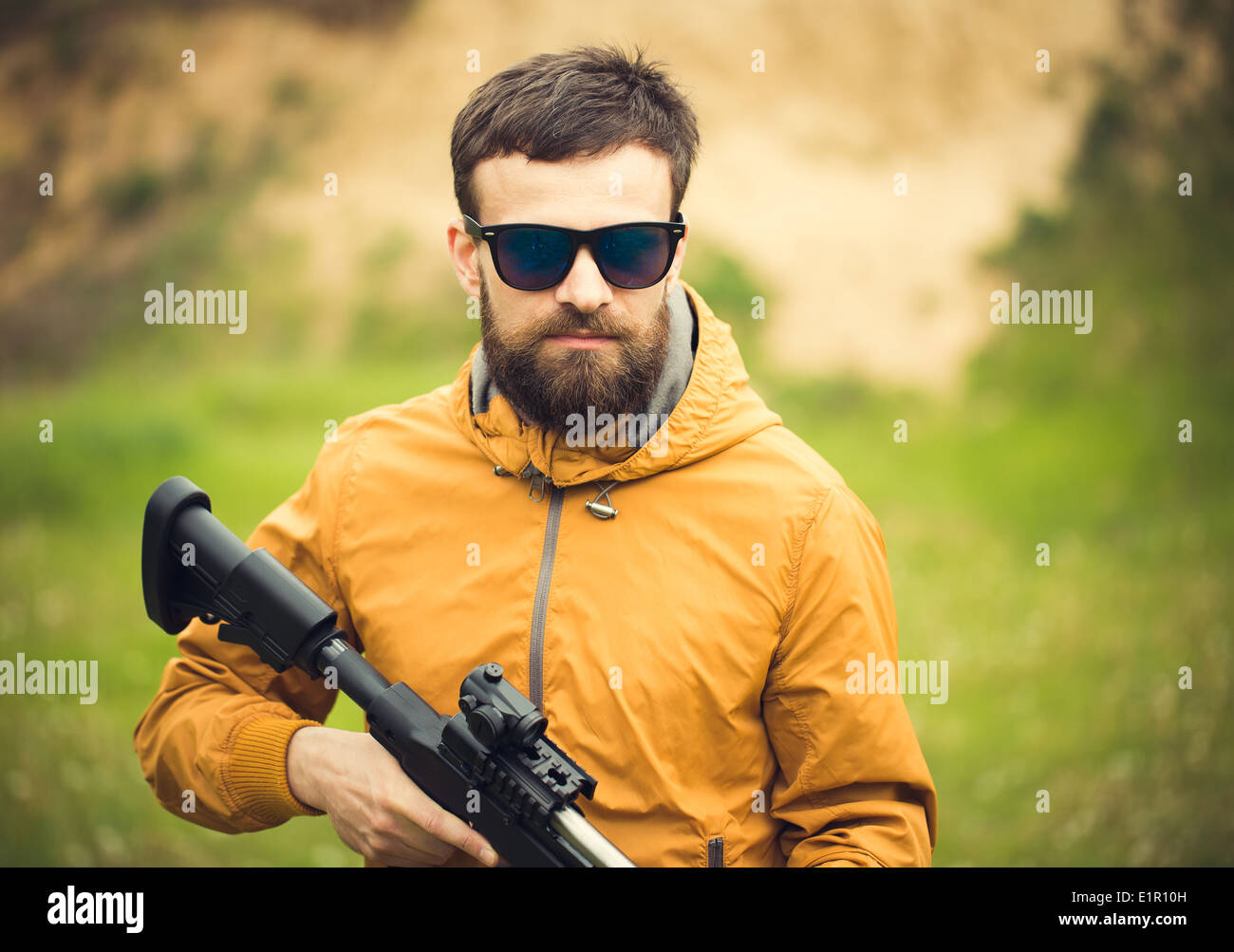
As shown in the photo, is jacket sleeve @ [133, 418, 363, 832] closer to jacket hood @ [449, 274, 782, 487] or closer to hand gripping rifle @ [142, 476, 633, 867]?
hand gripping rifle @ [142, 476, 633, 867]

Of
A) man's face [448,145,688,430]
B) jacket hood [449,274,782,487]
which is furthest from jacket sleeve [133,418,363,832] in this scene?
man's face [448,145,688,430]

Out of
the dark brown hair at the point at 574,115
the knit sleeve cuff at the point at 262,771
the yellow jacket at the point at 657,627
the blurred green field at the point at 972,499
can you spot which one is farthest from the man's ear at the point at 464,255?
the blurred green field at the point at 972,499

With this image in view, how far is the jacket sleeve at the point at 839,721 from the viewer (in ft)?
7.16

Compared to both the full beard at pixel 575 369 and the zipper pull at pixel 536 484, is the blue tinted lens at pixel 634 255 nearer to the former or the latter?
the full beard at pixel 575 369

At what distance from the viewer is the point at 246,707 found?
7.99 feet

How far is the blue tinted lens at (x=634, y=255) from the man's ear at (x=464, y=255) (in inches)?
15.6

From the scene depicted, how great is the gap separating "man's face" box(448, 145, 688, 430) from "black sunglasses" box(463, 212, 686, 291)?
0.9 inches

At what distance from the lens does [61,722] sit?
6125 mm

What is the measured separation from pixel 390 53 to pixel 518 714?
45.4 ft

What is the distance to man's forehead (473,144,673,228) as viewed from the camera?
2240 mm

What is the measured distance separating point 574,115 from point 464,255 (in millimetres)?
474

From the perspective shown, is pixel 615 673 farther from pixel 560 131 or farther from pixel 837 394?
pixel 837 394

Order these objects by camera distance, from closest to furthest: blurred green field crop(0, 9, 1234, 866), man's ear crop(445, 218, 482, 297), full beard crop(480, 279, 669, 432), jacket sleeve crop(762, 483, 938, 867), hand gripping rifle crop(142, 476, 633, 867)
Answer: hand gripping rifle crop(142, 476, 633, 867) → jacket sleeve crop(762, 483, 938, 867) → full beard crop(480, 279, 669, 432) → man's ear crop(445, 218, 482, 297) → blurred green field crop(0, 9, 1234, 866)

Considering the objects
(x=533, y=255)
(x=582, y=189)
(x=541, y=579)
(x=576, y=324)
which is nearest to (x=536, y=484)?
(x=541, y=579)
